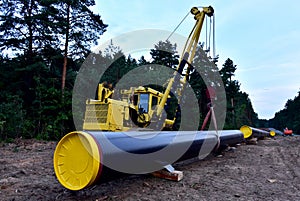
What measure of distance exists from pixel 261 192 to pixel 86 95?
16341 mm

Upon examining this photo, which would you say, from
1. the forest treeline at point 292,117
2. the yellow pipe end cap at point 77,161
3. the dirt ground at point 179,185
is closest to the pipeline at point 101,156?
the yellow pipe end cap at point 77,161

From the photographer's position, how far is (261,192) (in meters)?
3.57

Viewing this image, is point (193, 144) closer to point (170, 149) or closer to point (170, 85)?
point (170, 149)

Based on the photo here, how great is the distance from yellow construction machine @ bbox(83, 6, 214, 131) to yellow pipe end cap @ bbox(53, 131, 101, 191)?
4.40 meters

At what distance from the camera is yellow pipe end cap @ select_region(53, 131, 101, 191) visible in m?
2.75

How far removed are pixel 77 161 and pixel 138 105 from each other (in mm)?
6108

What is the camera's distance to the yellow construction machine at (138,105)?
25.1 feet

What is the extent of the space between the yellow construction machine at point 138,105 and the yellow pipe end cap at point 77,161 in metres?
4.40

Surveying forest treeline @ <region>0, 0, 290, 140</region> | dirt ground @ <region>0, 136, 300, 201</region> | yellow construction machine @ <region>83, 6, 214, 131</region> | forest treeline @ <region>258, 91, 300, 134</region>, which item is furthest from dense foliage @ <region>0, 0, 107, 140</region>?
forest treeline @ <region>258, 91, 300, 134</region>

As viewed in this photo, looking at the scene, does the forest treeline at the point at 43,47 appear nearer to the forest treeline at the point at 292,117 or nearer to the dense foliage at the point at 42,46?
the dense foliage at the point at 42,46

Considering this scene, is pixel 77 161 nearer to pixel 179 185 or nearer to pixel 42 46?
pixel 179 185

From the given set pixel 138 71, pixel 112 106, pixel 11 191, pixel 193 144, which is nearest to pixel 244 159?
pixel 193 144

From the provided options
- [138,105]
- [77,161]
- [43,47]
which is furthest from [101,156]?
[43,47]

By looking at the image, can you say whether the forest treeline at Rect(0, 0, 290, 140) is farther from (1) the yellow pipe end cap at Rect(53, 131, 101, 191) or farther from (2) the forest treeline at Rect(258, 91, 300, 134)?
(2) the forest treeline at Rect(258, 91, 300, 134)
